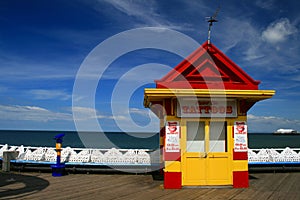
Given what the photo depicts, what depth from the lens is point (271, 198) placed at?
6996 mm

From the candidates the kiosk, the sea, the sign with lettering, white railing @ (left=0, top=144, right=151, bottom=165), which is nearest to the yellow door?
the kiosk

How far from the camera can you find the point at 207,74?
875 centimetres

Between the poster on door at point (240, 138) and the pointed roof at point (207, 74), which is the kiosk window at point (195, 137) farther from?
the pointed roof at point (207, 74)

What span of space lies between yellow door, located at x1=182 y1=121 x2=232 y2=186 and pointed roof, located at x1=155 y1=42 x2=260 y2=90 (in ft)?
4.04

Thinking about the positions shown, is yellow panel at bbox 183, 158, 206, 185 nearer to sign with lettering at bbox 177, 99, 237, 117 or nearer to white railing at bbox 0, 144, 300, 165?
sign with lettering at bbox 177, 99, 237, 117

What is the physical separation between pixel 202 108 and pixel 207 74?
42.7 inches

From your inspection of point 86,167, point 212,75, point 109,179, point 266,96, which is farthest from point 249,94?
point 86,167

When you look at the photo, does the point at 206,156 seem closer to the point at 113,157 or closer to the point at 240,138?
the point at 240,138

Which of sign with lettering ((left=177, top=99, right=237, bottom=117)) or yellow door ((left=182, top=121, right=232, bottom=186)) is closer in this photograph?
yellow door ((left=182, top=121, right=232, bottom=186))

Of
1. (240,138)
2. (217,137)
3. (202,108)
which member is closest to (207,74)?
(202,108)

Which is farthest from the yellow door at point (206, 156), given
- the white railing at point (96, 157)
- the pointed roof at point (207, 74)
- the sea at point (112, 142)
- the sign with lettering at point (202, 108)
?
the sea at point (112, 142)

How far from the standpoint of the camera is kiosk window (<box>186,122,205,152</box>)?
28.0ft

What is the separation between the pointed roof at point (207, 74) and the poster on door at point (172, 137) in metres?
1.15

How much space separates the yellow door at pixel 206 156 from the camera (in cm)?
834
